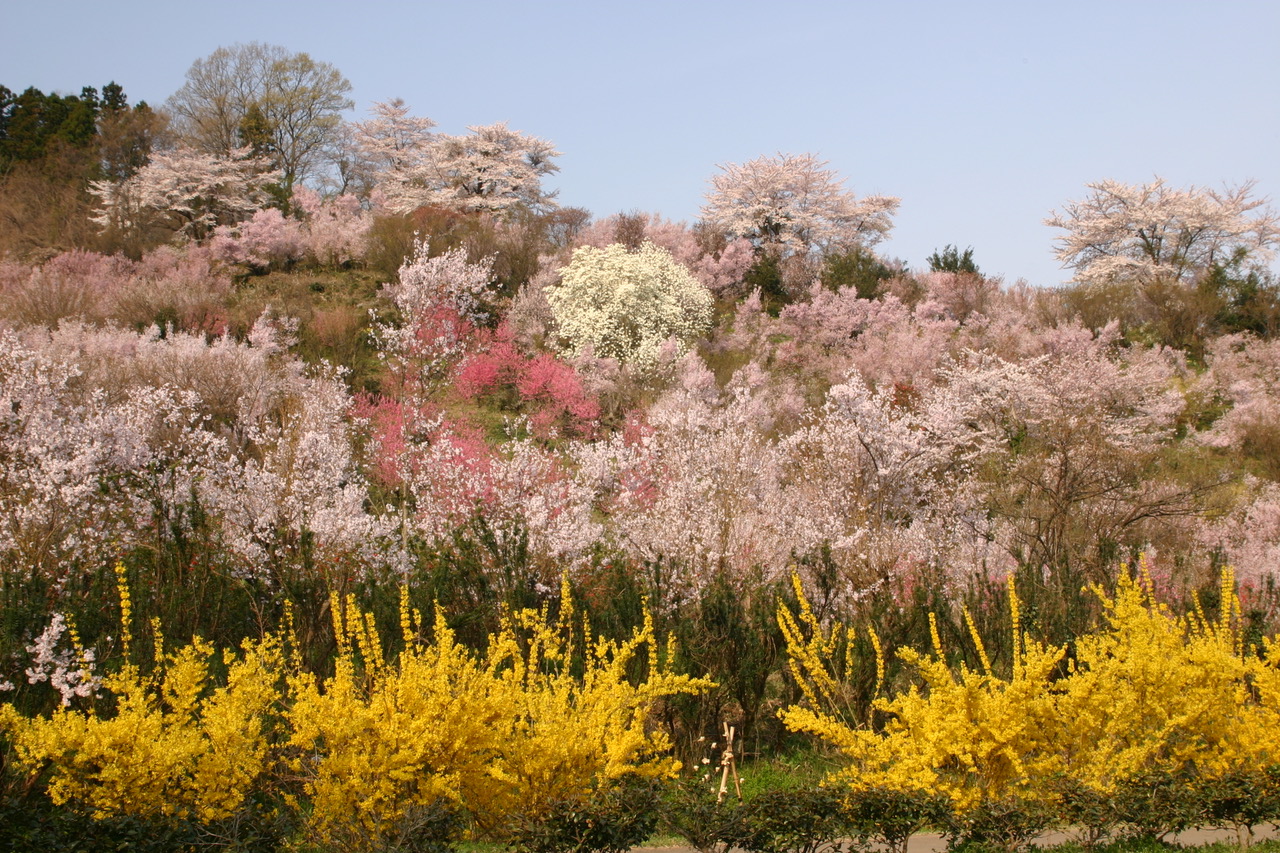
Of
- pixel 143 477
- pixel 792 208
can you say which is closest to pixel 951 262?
pixel 792 208

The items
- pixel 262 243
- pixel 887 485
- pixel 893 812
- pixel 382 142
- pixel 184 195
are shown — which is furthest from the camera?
pixel 382 142

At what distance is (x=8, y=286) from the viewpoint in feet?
88.4

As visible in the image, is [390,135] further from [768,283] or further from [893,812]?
[893,812]

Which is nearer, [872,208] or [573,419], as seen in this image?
[573,419]

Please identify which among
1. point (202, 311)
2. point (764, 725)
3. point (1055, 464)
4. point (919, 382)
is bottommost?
point (764, 725)

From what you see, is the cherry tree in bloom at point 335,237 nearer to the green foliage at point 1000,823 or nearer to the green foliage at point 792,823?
the green foliage at point 792,823

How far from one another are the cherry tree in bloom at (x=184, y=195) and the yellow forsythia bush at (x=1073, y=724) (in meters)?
33.9

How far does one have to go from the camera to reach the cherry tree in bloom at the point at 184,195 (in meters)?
35.5

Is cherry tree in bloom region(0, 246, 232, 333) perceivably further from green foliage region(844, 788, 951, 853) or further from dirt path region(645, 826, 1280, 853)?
green foliage region(844, 788, 951, 853)

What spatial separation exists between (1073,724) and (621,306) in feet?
69.3

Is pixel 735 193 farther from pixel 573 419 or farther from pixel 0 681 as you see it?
pixel 0 681

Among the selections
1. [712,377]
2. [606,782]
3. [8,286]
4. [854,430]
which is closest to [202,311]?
[8,286]

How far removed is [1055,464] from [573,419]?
11.1 m

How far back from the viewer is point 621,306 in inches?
1067
